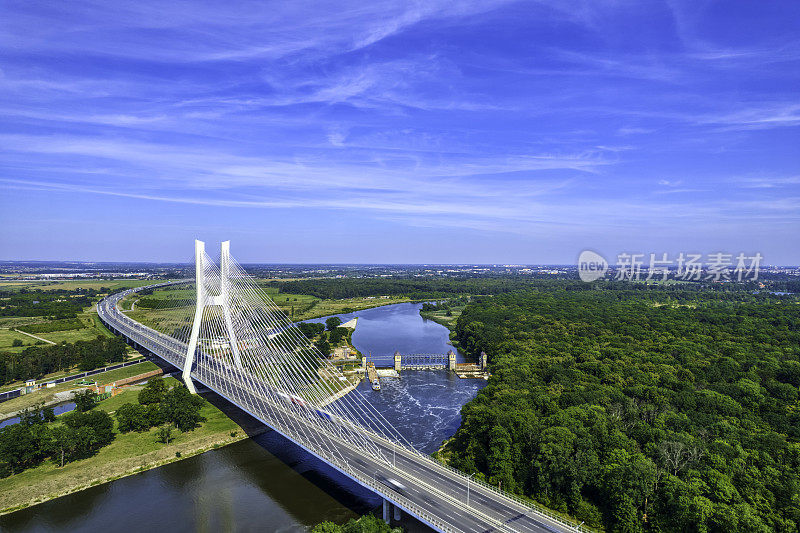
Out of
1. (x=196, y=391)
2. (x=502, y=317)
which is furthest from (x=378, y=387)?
(x=502, y=317)

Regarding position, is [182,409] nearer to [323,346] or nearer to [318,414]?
[318,414]

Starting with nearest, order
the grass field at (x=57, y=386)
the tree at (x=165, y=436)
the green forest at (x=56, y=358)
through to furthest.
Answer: the tree at (x=165, y=436), the grass field at (x=57, y=386), the green forest at (x=56, y=358)

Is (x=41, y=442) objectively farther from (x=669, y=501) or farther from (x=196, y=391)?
(x=669, y=501)

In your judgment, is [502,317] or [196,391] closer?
[196,391]

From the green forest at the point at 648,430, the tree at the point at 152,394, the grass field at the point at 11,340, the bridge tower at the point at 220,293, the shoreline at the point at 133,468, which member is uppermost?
the bridge tower at the point at 220,293

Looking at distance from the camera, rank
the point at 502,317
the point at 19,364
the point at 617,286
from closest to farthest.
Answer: the point at 19,364 → the point at 502,317 → the point at 617,286

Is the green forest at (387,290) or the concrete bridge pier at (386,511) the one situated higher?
the green forest at (387,290)

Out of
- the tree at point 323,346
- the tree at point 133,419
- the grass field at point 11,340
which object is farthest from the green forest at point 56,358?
the tree at point 323,346

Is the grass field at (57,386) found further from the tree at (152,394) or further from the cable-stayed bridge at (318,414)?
the tree at (152,394)
